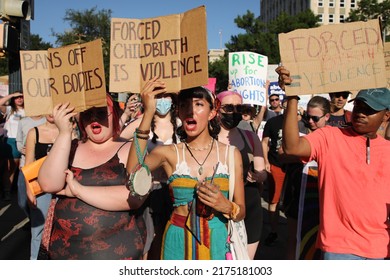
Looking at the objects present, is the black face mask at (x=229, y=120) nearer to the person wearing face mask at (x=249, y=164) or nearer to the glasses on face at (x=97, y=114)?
the person wearing face mask at (x=249, y=164)

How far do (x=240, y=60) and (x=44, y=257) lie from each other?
351 centimetres

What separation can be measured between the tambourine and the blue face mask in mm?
1573

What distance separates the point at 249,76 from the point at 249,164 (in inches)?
73.0

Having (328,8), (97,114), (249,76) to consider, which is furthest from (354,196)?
(328,8)

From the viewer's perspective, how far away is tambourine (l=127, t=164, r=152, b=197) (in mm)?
2381

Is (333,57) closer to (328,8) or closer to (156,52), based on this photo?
(156,52)

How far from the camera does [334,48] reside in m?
2.64

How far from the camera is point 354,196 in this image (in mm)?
2525

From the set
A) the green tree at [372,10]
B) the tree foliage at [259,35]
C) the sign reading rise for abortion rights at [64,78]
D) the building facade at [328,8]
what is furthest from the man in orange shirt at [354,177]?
the building facade at [328,8]

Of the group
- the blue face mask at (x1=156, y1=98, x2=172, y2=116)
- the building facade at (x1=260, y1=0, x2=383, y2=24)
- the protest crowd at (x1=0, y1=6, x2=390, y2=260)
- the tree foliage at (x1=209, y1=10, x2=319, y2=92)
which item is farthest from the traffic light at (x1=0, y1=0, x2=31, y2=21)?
the building facade at (x1=260, y1=0, x2=383, y2=24)

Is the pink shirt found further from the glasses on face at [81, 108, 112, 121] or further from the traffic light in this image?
the traffic light

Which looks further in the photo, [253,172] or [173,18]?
[253,172]

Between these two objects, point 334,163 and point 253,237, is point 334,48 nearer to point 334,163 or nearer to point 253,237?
point 334,163

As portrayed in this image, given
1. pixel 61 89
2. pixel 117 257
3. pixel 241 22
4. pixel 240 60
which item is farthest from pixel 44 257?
pixel 241 22
